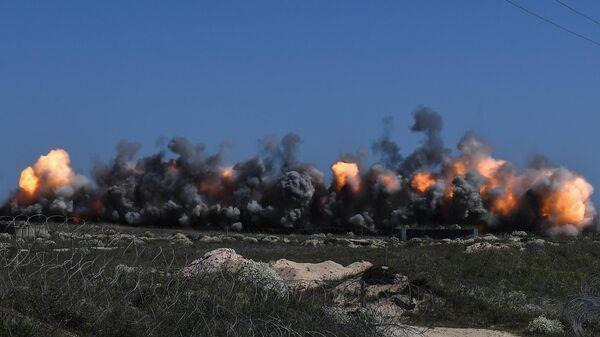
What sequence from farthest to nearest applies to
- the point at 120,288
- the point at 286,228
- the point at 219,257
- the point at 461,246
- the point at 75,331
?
the point at 286,228 → the point at 461,246 → the point at 219,257 → the point at 120,288 → the point at 75,331

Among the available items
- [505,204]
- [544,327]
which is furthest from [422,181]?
[544,327]

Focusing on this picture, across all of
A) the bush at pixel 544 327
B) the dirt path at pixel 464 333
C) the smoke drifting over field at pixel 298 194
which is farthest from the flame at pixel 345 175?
the dirt path at pixel 464 333

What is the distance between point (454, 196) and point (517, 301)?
211 ft

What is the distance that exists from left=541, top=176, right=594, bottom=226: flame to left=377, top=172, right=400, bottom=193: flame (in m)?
17.9

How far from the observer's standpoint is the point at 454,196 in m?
93.2

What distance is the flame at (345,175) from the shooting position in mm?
101938

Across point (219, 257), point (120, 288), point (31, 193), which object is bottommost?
point (31, 193)

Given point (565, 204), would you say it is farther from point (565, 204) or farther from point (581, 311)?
point (581, 311)

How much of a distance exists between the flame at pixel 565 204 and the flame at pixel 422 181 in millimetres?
14170

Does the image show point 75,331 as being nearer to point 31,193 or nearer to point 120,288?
point 120,288

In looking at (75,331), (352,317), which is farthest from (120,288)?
(352,317)

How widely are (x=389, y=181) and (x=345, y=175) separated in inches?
234

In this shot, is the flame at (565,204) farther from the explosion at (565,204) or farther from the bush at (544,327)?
the bush at (544,327)

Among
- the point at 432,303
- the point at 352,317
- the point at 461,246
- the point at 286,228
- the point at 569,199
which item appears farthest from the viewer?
the point at 286,228
